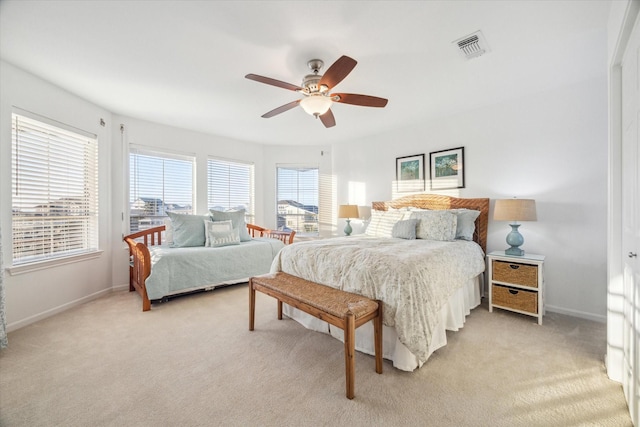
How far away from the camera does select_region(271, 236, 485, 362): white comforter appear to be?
1.78 m

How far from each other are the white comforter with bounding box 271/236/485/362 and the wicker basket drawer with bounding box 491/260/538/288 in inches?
12.2

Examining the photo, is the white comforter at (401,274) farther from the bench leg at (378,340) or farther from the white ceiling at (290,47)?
the white ceiling at (290,47)

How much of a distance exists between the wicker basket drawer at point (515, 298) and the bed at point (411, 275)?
0.69 ft

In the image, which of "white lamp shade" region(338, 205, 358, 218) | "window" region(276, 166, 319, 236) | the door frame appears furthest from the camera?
"window" region(276, 166, 319, 236)

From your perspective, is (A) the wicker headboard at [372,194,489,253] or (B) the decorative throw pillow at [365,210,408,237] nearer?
(A) the wicker headboard at [372,194,489,253]

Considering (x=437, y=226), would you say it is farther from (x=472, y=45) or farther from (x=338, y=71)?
(x=338, y=71)

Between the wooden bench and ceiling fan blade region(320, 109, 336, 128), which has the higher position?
ceiling fan blade region(320, 109, 336, 128)

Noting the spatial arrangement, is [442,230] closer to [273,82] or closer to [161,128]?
[273,82]

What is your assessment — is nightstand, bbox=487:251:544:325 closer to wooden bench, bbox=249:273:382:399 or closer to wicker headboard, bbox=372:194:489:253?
wicker headboard, bbox=372:194:489:253

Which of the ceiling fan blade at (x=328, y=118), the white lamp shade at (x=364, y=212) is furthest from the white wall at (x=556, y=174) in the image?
the ceiling fan blade at (x=328, y=118)

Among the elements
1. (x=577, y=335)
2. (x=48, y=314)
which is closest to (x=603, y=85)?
(x=577, y=335)

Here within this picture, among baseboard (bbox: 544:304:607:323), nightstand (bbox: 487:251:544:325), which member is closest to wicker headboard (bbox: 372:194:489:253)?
nightstand (bbox: 487:251:544:325)

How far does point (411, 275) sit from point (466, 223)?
1.75 metres

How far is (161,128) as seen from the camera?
420cm
